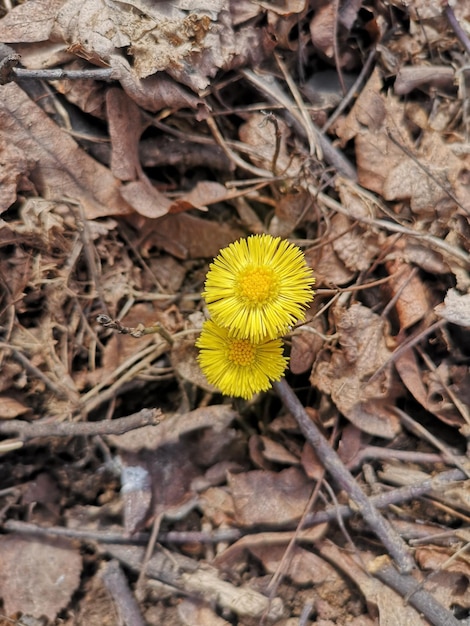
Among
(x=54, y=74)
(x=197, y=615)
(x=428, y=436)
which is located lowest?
(x=197, y=615)

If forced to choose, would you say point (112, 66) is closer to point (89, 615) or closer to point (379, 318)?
point (379, 318)

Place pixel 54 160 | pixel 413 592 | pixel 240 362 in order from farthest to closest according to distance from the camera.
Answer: pixel 54 160 < pixel 240 362 < pixel 413 592

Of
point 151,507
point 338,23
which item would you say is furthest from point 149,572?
point 338,23

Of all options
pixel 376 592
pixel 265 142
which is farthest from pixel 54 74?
pixel 376 592

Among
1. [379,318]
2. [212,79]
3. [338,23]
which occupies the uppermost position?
[338,23]

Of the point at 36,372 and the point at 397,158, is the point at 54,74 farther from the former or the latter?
the point at 397,158

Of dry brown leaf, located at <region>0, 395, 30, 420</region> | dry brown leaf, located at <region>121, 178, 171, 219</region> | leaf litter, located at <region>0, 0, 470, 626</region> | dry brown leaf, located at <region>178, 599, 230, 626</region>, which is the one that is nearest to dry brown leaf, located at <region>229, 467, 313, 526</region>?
leaf litter, located at <region>0, 0, 470, 626</region>

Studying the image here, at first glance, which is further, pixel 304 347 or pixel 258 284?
pixel 304 347
